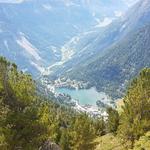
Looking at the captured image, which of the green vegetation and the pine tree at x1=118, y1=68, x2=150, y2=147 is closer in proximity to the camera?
the green vegetation

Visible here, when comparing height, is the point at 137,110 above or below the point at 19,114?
above

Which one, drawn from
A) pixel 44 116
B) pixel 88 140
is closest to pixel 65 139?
pixel 88 140

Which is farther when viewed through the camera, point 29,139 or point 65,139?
point 65,139

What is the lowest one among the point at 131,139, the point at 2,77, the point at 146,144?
the point at 146,144

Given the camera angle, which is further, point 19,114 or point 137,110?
point 137,110

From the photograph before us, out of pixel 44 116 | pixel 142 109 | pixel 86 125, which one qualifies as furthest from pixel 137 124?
pixel 44 116

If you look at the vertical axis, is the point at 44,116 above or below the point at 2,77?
below

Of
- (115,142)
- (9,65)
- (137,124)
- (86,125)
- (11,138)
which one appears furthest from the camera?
(115,142)

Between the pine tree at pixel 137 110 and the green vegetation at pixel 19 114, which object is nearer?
the green vegetation at pixel 19 114

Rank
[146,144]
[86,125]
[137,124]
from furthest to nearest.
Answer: [86,125], [137,124], [146,144]

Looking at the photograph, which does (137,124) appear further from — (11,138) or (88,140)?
(11,138)
